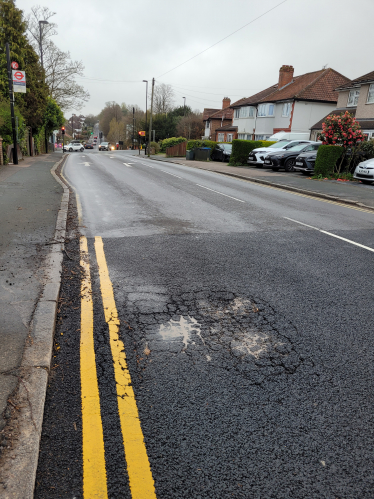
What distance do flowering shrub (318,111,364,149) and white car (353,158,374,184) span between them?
1.44 metres

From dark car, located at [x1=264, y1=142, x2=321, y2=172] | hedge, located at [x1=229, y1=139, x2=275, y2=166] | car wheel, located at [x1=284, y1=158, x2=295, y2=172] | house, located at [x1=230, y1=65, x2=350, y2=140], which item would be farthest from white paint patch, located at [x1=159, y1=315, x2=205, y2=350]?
house, located at [x1=230, y1=65, x2=350, y2=140]

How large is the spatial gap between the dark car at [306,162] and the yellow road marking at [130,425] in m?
18.9

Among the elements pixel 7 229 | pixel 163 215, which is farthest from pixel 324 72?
pixel 7 229

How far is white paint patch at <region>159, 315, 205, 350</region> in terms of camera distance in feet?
11.9

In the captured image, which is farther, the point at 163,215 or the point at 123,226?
the point at 163,215

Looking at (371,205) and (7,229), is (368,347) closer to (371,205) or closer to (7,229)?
(7,229)

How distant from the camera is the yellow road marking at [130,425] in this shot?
83.0 inches

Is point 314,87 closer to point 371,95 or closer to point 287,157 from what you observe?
point 371,95

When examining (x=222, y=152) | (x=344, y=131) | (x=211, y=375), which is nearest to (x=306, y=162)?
(x=344, y=131)

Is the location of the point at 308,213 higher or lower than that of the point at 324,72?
lower

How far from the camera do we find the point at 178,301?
445 centimetres

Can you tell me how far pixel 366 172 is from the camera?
1759 centimetres

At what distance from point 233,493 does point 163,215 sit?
756cm

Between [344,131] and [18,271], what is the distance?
59.2ft
